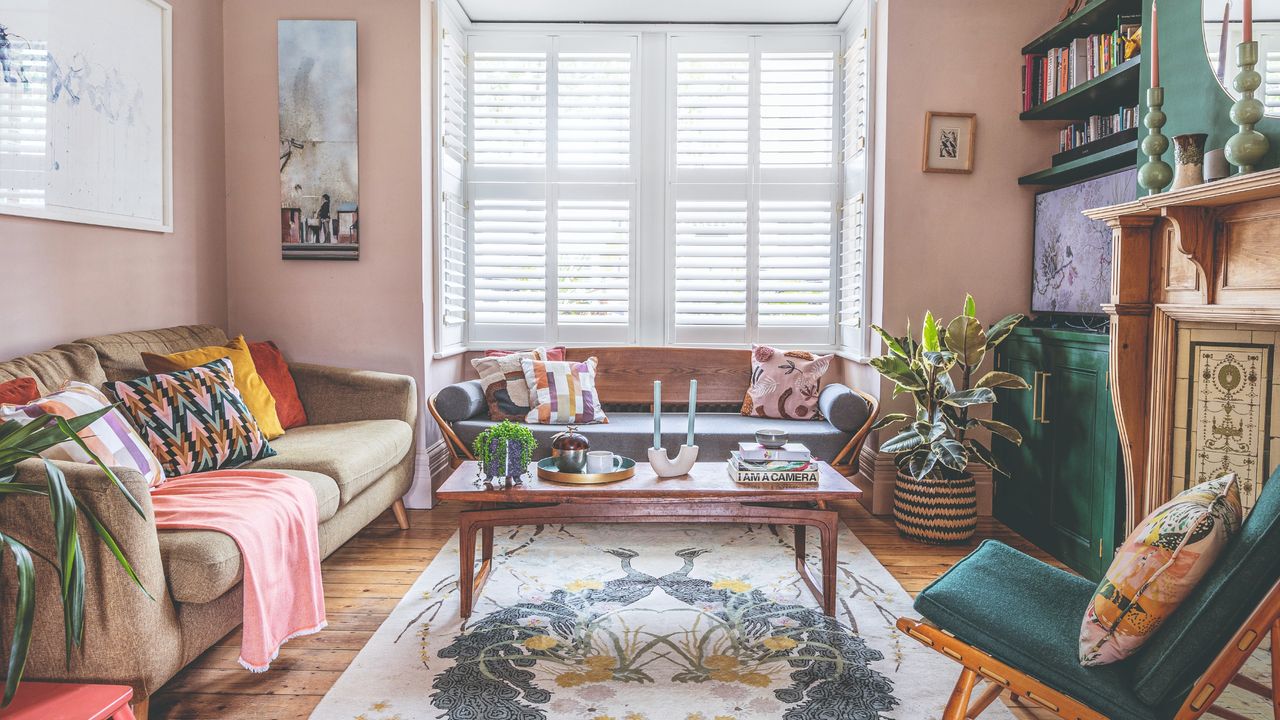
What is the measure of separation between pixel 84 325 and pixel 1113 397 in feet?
13.0

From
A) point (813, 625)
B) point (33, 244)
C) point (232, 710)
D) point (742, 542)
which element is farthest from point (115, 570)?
point (742, 542)

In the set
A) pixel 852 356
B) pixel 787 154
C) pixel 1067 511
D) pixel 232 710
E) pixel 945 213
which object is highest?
pixel 787 154

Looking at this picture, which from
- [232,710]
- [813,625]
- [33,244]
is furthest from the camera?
[33,244]

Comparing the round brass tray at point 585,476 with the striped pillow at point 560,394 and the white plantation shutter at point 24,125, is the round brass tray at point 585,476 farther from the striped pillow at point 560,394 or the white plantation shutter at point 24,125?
the white plantation shutter at point 24,125

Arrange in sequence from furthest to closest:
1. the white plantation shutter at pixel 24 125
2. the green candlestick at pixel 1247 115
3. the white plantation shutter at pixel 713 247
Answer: the white plantation shutter at pixel 713 247
the white plantation shutter at pixel 24 125
the green candlestick at pixel 1247 115

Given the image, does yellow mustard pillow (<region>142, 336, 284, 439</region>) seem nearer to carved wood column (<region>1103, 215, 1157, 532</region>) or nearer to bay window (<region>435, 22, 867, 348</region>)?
bay window (<region>435, 22, 867, 348</region>)

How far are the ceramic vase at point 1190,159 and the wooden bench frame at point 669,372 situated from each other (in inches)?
96.8

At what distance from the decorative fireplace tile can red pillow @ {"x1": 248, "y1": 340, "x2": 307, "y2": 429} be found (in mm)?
3657

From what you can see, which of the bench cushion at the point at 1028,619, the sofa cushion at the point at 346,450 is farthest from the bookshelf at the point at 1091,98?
the sofa cushion at the point at 346,450

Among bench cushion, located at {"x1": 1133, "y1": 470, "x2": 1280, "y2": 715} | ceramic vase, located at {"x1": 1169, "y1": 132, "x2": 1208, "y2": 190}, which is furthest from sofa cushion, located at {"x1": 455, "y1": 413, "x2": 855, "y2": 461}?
bench cushion, located at {"x1": 1133, "y1": 470, "x2": 1280, "y2": 715}

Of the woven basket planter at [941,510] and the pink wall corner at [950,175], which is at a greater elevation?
the pink wall corner at [950,175]

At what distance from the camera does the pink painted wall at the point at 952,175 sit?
4.02 metres

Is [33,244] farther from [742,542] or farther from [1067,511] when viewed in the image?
[1067,511]

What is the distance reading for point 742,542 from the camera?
3578mm
